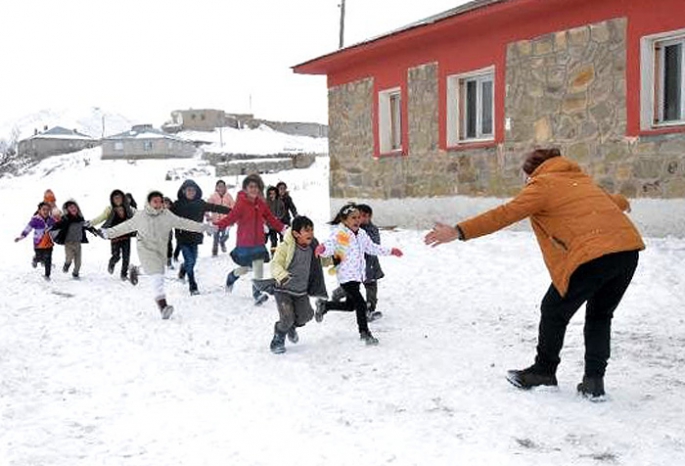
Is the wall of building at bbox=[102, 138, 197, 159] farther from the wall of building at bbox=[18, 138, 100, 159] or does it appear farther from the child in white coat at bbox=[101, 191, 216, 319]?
the child in white coat at bbox=[101, 191, 216, 319]

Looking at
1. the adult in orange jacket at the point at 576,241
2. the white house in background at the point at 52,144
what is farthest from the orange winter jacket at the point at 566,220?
the white house in background at the point at 52,144

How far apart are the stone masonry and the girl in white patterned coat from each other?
564cm

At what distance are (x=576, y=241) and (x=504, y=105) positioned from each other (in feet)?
28.7

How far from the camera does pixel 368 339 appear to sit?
264 inches

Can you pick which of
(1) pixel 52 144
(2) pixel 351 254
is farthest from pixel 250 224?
(1) pixel 52 144

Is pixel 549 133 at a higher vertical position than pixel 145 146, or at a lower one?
lower

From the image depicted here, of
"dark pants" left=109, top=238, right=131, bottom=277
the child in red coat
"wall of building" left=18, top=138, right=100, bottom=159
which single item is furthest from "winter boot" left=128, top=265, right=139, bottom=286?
"wall of building" left=18, top=138, right=100, bottom=159

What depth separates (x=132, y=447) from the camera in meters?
4.20

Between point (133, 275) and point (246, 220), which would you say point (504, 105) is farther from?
point (133, 275)

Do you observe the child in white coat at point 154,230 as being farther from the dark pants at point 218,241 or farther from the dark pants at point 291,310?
the dark pants at point 218,241

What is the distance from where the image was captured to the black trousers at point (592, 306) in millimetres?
4602

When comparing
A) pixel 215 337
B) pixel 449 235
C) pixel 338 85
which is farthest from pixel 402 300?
pixel 338 85

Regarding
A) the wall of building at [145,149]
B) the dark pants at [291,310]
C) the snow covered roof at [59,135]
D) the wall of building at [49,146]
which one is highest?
the snow covered roof at [59,135]

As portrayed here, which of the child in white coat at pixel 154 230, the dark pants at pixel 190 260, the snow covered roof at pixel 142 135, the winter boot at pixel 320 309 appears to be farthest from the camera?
the snow covered roof at pixel 142 135
